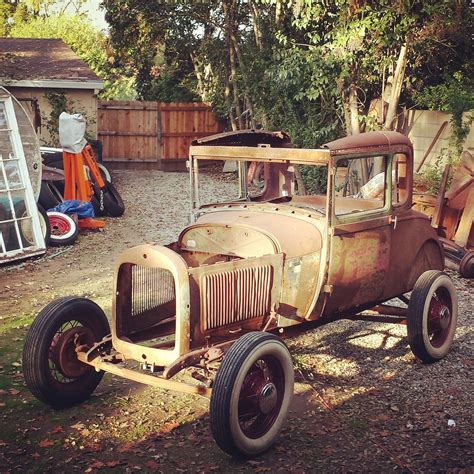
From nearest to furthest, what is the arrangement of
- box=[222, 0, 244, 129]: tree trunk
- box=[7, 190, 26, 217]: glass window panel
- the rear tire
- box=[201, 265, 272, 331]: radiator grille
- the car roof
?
box=[201, 265, 272, 331]: radiator grille
the car roof
box=[7, 190, 26, 217]: glass window panel
the rear tire
box=[222, 0, 244, 129]: tree trunk

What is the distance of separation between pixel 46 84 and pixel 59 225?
23.3 feet

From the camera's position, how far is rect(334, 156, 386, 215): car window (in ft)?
20.3

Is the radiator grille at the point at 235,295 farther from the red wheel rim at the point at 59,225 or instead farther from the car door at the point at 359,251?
the red wheel rim at the point at 59,225

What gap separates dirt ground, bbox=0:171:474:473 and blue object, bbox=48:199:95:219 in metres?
4.46

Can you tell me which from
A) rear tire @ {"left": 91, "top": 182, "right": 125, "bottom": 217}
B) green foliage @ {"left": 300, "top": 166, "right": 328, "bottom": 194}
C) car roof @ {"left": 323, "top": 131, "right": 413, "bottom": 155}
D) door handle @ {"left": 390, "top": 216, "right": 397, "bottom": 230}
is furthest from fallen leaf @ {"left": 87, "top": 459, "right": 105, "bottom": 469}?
green foliage @ {"left": 300, "top": 166, "right": 328, "bottom": 194}

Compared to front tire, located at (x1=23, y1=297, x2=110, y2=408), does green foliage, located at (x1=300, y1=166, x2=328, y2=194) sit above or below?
below

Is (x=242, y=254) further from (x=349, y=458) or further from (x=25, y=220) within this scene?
(x=25, y=220)

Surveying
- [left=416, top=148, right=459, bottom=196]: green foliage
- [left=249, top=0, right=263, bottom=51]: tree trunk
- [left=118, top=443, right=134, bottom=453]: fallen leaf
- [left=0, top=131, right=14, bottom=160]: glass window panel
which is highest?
[left=249, top=0, right=263, bottom=51]: tree trunk

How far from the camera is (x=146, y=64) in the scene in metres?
23.2

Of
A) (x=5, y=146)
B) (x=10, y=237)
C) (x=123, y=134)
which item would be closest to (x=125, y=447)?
(x=10, y=237)

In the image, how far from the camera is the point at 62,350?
5.12 m

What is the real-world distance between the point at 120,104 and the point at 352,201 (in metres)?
16.1

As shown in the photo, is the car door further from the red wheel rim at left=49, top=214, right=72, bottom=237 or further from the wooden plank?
the wooden plank

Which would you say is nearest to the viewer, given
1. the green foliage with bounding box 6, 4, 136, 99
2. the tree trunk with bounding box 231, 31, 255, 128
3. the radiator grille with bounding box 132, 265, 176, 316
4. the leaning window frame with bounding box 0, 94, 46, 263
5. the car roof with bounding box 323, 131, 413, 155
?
the radiator grille with bounding box 132, 265, 176, 316
